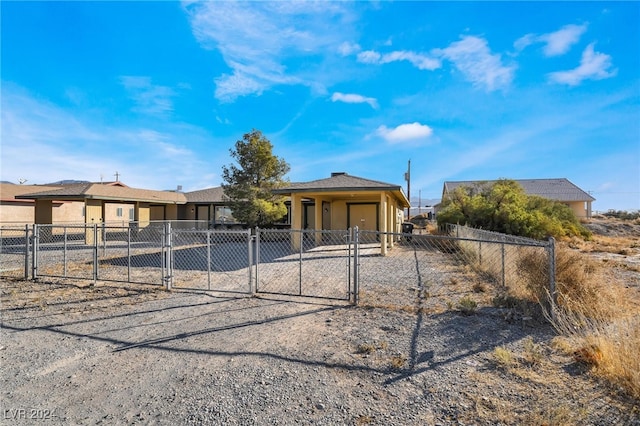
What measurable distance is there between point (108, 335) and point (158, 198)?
2008 centimetres

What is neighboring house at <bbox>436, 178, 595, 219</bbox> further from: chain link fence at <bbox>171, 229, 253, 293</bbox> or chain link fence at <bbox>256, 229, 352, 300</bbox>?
chain link fence at <bbox>171, 229, 253, 293</bbox>

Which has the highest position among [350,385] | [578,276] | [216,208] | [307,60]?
[307,60]

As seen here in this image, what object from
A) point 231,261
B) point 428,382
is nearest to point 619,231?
point 231,261

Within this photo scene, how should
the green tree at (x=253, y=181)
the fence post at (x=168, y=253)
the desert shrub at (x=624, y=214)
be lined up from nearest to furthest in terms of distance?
1. the fence post at (x=168, y=253)
2. the green tree at (x=253, y=181)
3. the desert shrub at (x=624, y=214)

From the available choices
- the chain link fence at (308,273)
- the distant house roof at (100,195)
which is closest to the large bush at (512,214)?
the chain link fence at (308,273)

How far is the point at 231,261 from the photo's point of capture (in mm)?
11820

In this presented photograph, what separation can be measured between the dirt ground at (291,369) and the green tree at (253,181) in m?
12.1

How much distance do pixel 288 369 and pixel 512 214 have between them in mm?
16222

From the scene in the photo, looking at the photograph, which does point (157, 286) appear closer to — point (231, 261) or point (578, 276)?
point (231, 261)

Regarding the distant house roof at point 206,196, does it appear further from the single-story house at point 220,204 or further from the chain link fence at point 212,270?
the chain link fence at point 212,270

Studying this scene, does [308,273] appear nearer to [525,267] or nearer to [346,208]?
[525,267]

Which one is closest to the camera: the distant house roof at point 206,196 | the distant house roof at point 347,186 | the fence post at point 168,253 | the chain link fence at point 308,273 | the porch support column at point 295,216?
the chain link fence at point 308,273

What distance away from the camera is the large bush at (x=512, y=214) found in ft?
52.9

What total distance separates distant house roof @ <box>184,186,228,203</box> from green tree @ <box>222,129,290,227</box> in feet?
20.1
